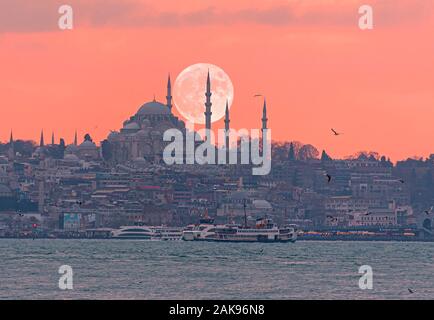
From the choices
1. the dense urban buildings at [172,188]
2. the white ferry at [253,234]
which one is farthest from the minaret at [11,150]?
the white ferry at [253,234]

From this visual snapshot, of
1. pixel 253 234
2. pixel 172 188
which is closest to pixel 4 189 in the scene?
pixel 172 188

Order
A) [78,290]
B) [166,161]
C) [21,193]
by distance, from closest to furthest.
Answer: [78,290]
[21,193]
[166,161]

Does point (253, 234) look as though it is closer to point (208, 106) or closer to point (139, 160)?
point (208, 106)

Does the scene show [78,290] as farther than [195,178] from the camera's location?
No

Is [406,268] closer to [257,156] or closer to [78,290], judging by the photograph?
[78,290]
